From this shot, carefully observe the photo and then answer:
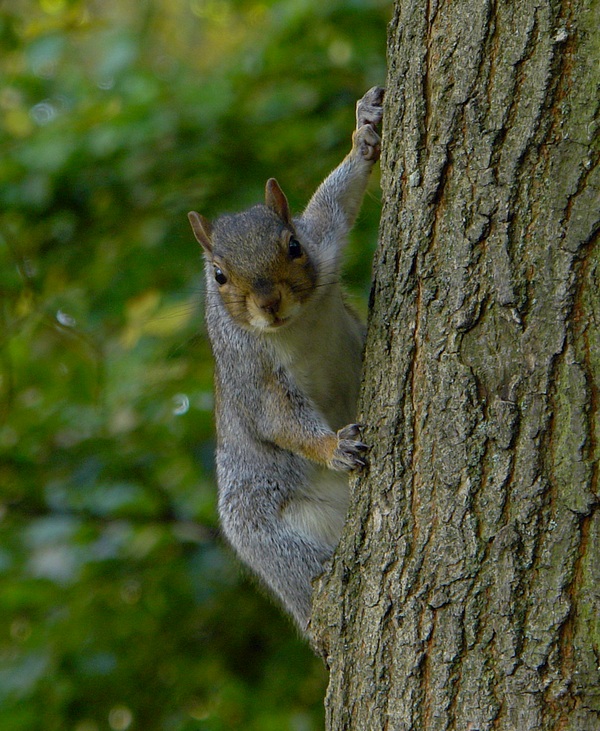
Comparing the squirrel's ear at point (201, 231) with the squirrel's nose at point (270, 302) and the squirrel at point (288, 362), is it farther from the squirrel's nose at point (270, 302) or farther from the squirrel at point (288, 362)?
the squirrel's nose at point (270, 302)

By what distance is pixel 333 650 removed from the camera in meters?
1.82

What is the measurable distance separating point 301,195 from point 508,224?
5.84 feet

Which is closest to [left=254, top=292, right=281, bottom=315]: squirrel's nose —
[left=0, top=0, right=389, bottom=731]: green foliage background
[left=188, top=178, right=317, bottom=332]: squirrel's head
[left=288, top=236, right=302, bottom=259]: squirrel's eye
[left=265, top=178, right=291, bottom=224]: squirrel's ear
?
[left=188, top=178, right=317, bottom=332]: squirrel's head

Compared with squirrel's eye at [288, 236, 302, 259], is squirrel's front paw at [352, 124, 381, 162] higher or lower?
higher

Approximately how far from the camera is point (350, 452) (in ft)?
6.27

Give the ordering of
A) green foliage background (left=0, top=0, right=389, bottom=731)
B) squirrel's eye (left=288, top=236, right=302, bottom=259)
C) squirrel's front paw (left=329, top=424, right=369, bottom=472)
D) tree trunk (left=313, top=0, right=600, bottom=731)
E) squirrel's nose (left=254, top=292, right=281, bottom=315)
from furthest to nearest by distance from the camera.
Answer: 1. green foliage background (left=0, top=0, right=389, bottom=731)
2. squirrel's eye (left=288, top=236, right=302, bottom=259)
3. squirrel's nose (left=254, top=292, right=281, bottom=315)
4. squirrel's front paw (left=329, top=424, right=369, bottom=472)
5. tree trunk (left=313, top=0, right=600, bottom=731)

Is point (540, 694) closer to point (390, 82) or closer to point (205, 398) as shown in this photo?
point (390, 82)

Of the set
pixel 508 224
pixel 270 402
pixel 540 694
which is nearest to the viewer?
pixel 540 694

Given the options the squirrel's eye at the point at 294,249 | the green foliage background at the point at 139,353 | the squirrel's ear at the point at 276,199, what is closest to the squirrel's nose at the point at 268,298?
the squirrel's eye at the point at 294,249

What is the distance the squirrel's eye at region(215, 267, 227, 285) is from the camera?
243 centimetres

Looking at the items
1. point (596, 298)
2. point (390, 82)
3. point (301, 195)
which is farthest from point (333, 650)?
point (301, 195)

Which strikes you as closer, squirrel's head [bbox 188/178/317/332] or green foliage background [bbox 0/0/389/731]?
squirrel's head [bbox 188/178/317/332]

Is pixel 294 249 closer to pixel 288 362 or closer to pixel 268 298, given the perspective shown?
pixel 268 298

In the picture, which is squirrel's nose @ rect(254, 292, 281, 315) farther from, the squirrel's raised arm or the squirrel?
the squirrel's raised arm
